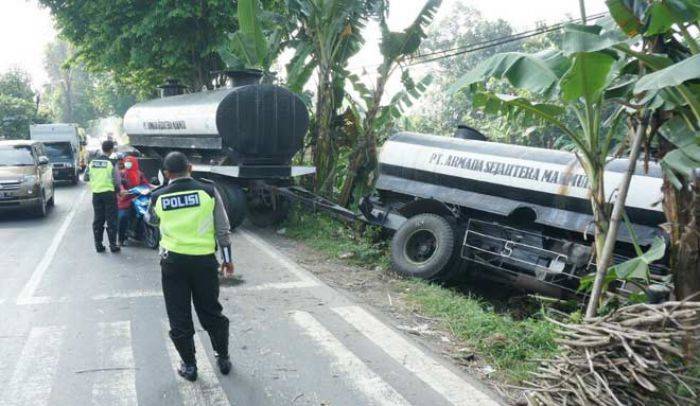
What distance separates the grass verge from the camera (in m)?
4.83

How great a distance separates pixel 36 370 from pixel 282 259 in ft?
14.1

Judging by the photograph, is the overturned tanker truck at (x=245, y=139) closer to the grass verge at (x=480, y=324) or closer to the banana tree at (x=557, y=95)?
the grass verge at (x=480, y=324)

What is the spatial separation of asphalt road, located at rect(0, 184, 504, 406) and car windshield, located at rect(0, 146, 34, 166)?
5781 mm

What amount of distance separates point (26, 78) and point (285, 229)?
45.0 m

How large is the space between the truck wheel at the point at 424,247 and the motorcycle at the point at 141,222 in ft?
12.8

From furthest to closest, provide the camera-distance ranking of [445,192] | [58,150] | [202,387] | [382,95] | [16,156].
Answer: [58,150]
[16,156]
[382,95]
[445,192]
[202,387]

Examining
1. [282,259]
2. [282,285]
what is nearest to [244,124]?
[282,259]

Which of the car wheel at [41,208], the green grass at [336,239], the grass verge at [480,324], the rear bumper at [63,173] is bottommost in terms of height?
the rear bumper at [63,173]

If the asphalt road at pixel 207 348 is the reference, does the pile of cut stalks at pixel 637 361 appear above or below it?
above

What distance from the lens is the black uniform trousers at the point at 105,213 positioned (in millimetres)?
8836

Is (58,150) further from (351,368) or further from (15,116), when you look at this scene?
(351,368)

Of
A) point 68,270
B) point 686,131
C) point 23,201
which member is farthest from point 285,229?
point 686,131

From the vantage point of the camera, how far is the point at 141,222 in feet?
30.9

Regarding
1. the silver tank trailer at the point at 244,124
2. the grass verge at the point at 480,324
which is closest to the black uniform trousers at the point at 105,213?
the silver tank trailer at the point at 244,124
